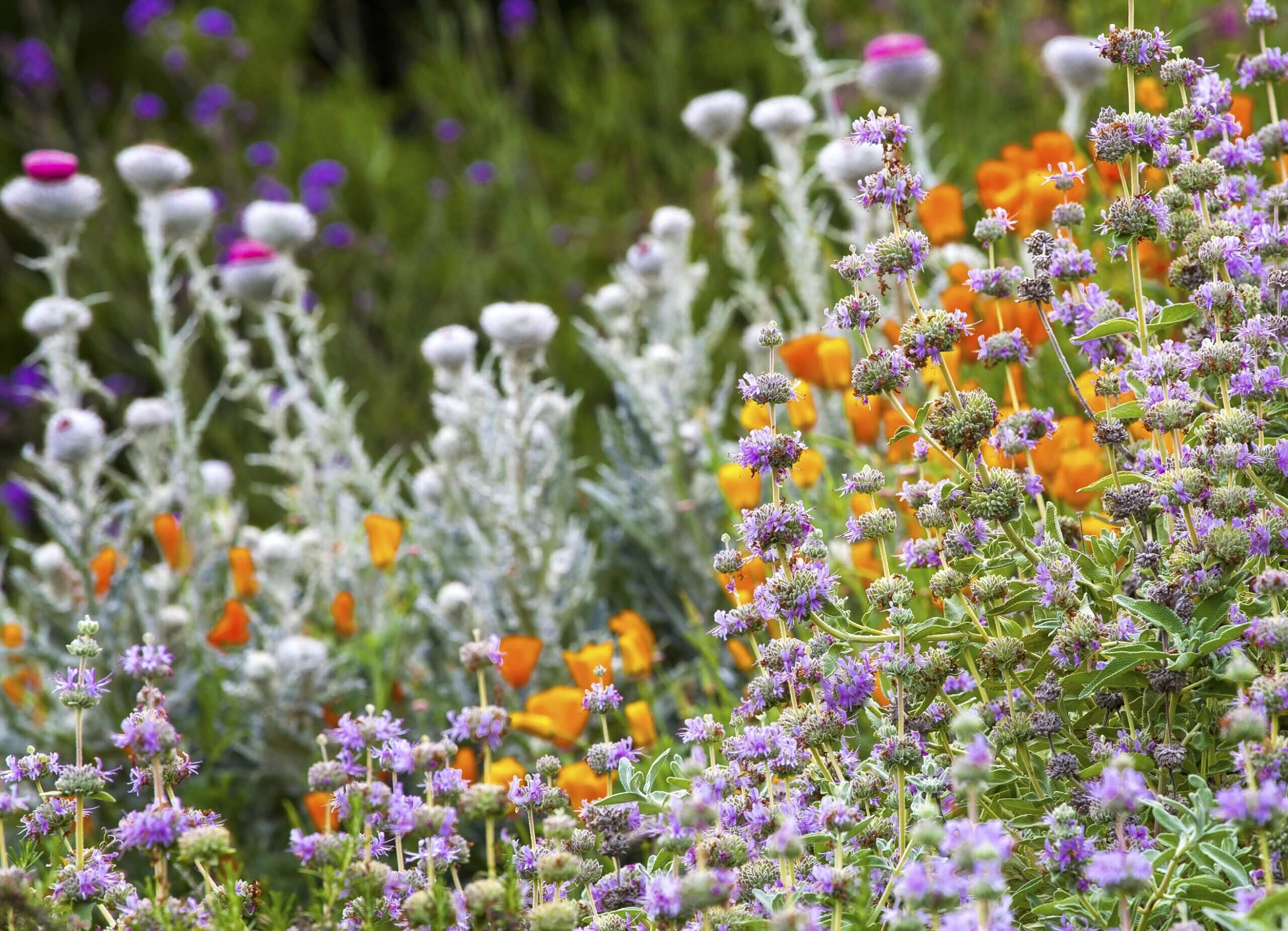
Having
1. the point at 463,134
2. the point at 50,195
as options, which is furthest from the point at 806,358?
the point at 463,134

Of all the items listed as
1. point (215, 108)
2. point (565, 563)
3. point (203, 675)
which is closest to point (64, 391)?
point (203, 675)

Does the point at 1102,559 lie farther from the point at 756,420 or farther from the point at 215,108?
the point at 215,108

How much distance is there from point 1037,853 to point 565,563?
159 centimetres

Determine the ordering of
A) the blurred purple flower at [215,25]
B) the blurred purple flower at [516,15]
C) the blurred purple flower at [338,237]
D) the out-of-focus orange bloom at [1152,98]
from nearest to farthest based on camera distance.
Result: the out-of-focus orange bloom at [1152,98] < the blurred purple flower at [338,237] < the blurred purple flower at [215,25] < the blurred purple flower at [516,15]

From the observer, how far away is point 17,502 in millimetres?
4652

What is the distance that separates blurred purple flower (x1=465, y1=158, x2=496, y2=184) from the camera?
227 inches

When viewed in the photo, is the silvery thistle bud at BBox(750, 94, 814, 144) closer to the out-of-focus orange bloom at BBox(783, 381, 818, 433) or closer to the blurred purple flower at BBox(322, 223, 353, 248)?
the out-of-focus orange bloom at BBox(783, 381, 818, 433)

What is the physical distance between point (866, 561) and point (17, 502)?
349 centimetres

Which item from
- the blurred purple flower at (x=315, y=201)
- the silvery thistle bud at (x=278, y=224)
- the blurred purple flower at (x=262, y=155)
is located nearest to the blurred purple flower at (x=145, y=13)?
the blurred purple flower at (x=262, y=155)

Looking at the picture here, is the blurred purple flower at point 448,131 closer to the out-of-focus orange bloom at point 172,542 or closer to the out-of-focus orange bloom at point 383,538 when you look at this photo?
the out-of-focus orange bloom at point 172,542

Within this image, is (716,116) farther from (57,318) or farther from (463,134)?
(463,134)

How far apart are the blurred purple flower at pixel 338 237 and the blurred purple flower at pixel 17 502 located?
1.59 metres

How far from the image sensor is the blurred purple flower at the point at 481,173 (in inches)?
227

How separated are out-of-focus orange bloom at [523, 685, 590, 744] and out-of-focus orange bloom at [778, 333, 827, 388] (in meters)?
0.87
